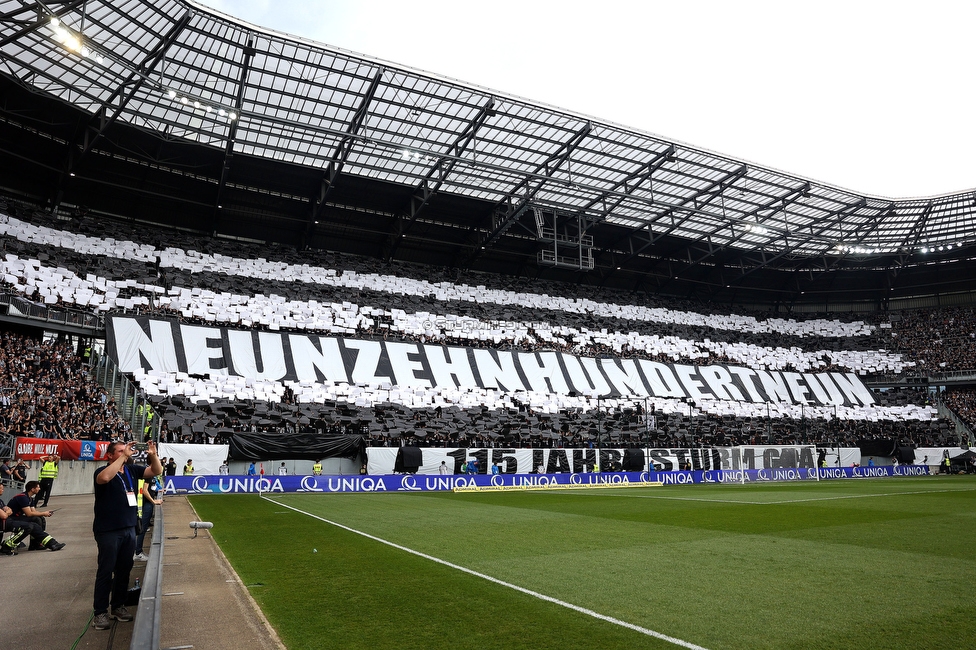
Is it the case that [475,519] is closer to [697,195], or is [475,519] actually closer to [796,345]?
[697,195]

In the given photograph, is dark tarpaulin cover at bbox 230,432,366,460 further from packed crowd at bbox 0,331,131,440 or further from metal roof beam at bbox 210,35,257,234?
metal roof beam at bbox 210,35,257,234

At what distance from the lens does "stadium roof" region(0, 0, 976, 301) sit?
27453 millimetres

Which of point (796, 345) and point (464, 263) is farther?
point (796, 345)

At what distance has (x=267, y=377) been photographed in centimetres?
3597

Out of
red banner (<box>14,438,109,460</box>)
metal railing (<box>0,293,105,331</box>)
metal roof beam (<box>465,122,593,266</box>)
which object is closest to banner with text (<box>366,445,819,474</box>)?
red banner (<box>14,438,109,460</box>)

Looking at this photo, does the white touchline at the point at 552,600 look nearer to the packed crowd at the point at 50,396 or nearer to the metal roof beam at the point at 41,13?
the packed crowd at the point at 50,396

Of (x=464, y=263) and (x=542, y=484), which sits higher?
(x=464, y=263)

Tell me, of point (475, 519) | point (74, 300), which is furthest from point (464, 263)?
point (475, 519)

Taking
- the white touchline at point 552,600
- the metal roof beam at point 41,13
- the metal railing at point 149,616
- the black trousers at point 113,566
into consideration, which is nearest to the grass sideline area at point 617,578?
the white touchline at point 552,600

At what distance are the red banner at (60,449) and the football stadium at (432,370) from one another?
13 cm

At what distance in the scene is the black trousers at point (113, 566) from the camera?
6230 millimetres

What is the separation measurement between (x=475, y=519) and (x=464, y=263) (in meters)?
36.8

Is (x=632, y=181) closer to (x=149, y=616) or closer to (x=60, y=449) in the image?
(x=60, y=449)

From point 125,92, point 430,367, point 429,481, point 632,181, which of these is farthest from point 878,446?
point 125,92
